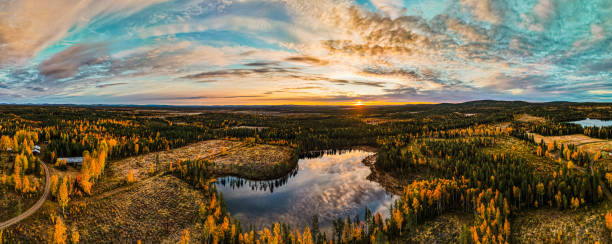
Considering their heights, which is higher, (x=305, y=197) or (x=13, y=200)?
(x=13, y=200)

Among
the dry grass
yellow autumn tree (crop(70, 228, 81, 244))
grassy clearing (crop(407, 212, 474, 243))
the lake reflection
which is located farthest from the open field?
the dry grass

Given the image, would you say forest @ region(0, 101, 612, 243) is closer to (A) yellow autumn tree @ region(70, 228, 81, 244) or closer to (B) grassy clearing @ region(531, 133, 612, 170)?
(A) yellow autumn tree @ region(70, 228, 81, 244)

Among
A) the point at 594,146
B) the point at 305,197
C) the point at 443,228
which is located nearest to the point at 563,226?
the point at 443,228

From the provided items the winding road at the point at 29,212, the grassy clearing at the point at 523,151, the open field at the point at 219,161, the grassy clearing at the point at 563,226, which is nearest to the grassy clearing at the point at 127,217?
the winding road at the point at 29,212

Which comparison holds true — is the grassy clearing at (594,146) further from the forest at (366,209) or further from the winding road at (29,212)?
the winding road at (29,212)

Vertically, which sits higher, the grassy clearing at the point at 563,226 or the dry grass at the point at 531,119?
the dry grass at the point at 531,119

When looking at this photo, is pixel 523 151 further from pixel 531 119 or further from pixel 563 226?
pixel 531 119

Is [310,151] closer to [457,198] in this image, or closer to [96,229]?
[457,198]
